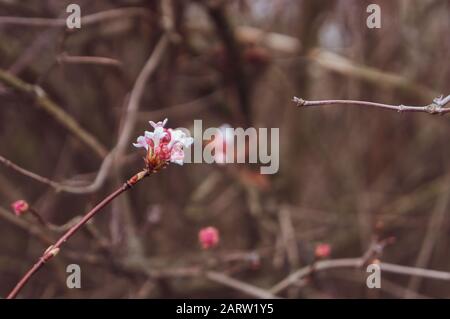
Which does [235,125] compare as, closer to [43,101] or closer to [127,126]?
[127,126]

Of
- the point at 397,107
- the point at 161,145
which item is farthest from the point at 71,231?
the point at 397,107

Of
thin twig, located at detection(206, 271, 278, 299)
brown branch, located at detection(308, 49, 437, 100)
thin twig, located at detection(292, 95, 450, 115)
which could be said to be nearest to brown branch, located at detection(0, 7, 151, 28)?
brown branch, located at detection(308, 49, 437, 100)

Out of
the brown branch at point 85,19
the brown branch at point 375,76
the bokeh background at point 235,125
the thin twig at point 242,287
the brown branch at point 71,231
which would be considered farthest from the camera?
the brown branch at point 375,76

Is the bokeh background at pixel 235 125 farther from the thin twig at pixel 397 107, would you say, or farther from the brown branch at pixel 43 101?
the thin twig at pixel 397 107

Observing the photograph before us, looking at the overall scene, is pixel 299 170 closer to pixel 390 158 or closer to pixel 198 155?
pixel 390 158

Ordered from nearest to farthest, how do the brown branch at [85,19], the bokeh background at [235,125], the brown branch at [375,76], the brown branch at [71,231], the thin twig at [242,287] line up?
the brown branch at [71,231], the thin twig at [242,287], the brown branch at [85,19], the bokeh background at [235,125], the brown branch at [375,76]

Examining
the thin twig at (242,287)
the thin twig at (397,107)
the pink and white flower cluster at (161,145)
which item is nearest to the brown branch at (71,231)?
the pink and white flower cluster at (161,145)

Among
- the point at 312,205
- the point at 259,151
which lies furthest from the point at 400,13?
the point at 312,205

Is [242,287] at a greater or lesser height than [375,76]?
lesser
